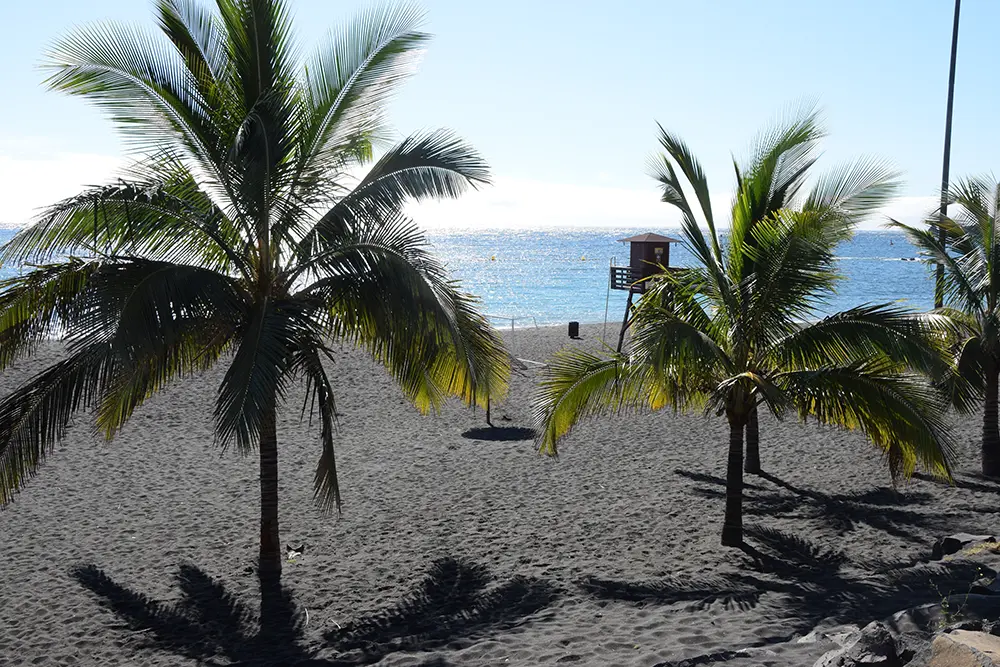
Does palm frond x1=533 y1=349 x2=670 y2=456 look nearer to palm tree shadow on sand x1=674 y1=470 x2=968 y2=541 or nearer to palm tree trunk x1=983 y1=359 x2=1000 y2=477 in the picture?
palm tree shadow on sand x1=674 y1=470 x2=968 y2=541

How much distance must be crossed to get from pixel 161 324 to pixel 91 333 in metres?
0.51

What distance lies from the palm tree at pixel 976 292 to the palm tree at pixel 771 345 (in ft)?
9.23

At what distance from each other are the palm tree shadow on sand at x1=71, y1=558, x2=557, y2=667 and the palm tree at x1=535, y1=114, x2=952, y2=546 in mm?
1751

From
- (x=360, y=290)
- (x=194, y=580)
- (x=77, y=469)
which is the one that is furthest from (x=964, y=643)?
(x=77, y=469)

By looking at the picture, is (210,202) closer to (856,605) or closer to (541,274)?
(856,605)

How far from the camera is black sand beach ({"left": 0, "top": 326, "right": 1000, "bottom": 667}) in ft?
23.6

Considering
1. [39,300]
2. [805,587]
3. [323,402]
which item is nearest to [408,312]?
[323,402]

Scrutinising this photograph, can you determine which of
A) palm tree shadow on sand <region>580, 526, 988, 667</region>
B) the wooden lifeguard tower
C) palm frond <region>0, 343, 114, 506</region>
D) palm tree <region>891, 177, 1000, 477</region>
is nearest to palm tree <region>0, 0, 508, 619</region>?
palm frond <region>0, 343, 114, 506</region>

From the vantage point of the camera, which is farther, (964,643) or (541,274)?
(541,274)

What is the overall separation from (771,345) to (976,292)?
429 centimetres

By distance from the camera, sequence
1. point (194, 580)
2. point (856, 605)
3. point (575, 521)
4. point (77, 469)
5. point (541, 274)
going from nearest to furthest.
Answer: point (856, 605) → point (194, 580) → point (575, 521) → point (77, 469) → point (541, 274)

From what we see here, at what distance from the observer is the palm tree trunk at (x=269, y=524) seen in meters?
8.47

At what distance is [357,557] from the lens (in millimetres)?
9758

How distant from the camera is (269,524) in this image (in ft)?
28.6
